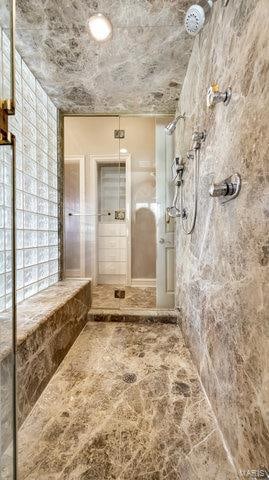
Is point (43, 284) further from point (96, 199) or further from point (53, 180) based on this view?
point (96, 199)

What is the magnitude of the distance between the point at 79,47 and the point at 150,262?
2.54 metres

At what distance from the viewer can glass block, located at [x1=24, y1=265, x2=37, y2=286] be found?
1.83m

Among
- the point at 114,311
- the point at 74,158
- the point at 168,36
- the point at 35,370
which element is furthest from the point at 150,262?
the point at 168,36

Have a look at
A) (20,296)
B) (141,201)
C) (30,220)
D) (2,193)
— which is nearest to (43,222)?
(30,220)

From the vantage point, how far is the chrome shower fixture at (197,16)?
1261mm

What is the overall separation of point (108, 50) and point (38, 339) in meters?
2.03

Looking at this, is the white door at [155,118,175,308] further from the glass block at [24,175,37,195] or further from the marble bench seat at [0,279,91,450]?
the glass block at [24,175,37,195]

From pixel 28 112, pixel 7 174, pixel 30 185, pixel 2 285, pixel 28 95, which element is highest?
pixel 28 95

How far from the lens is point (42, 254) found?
2.14m

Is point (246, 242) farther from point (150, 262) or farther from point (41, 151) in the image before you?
point (150, 262)

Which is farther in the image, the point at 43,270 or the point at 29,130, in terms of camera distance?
the point at 43,270

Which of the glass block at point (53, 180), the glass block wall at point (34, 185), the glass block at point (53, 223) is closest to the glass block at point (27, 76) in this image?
the glass block wall at point (34, 185)

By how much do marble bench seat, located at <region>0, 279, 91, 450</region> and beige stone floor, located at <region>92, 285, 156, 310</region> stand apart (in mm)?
594

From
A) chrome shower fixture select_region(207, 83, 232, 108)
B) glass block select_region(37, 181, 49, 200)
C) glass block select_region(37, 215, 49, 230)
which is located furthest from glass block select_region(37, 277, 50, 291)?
chrome shower fixture select_region(207, 83, 232, 108)
